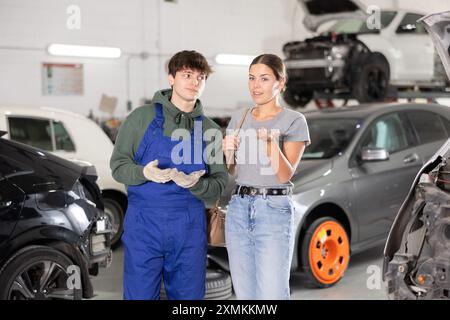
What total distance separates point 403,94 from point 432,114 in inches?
106

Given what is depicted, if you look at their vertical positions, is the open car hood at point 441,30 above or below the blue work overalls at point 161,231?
above

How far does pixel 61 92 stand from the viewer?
10219 millimetres

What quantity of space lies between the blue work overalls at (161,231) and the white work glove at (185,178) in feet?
0.25

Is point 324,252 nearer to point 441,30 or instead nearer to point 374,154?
point 374,154

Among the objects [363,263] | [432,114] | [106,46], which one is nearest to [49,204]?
[363,263]

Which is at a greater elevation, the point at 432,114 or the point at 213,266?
the point at 432,114

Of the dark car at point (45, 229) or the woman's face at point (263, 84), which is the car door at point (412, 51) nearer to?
the dark car at point (45, 229)

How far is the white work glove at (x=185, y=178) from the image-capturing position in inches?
113

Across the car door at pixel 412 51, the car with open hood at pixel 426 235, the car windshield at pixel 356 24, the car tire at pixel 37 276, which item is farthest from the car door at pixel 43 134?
the car door at pixel 412 51

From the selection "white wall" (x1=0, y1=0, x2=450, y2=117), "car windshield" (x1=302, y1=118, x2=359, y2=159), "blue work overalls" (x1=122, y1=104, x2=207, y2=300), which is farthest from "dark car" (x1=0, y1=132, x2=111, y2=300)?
"white wall" (x1=0, y1=0, x2=450, y2=117)
